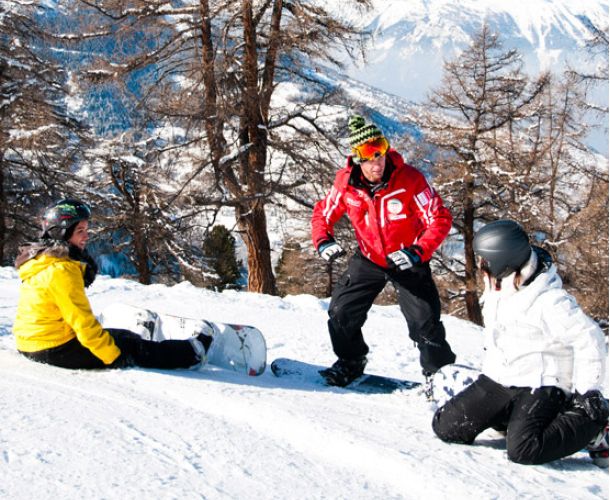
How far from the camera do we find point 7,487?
6.37ft

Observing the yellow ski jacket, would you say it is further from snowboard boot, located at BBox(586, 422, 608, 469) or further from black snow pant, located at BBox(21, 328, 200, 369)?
snowboard boot, located at BBox(586, 422, 608, 469)

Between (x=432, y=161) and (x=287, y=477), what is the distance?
1635cm

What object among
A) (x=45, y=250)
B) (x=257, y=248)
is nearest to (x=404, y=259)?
(x=45, y=250)

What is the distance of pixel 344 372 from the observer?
4375 mm

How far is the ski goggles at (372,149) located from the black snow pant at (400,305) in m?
0.78

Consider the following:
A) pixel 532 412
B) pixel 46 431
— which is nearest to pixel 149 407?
pixel 46 431

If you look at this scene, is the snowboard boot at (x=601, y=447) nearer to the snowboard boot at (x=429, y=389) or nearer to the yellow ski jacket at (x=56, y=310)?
the snowboard boot at (x=429, y=389)

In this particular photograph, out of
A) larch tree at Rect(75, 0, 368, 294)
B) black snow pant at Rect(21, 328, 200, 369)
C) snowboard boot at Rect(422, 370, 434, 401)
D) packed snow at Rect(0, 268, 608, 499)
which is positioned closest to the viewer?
packed snow at Rect(0, 268, 608, 499)

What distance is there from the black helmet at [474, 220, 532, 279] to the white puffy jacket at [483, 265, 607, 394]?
87mm

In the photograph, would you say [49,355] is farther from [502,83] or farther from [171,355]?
[502,83]

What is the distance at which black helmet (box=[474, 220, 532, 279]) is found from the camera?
2.89 meters

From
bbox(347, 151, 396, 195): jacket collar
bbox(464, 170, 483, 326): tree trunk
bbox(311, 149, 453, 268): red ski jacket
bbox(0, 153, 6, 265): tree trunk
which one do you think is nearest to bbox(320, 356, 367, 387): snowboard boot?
bbox(311, 149, 453, 268): red ski jacket

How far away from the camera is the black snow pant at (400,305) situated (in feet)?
13.5

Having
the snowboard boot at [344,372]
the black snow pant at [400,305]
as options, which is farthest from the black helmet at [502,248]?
the snowboard boot at [344,372]
